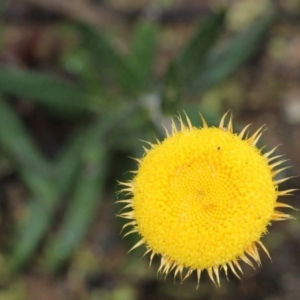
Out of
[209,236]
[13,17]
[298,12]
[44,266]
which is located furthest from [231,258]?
[13,17]

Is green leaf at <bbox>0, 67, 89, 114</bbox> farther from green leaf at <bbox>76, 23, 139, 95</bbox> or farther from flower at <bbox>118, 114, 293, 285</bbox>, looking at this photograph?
flower at <bbox>118, 114, 293, 285</bbox>

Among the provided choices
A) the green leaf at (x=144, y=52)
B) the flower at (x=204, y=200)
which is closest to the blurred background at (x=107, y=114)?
the green leaf at (x=144, y=52)

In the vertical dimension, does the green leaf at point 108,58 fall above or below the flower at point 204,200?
above

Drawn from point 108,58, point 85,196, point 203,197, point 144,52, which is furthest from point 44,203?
point 203,197

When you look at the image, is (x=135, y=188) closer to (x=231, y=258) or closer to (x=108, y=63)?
(x=231, y=258)

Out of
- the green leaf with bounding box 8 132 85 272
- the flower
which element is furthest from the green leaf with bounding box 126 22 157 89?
the flower

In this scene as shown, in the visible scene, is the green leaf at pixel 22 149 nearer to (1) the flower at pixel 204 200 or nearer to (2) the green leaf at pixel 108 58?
(2) the green leaf at pixel 108 58

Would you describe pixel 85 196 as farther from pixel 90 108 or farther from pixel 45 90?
pixel 45 90
